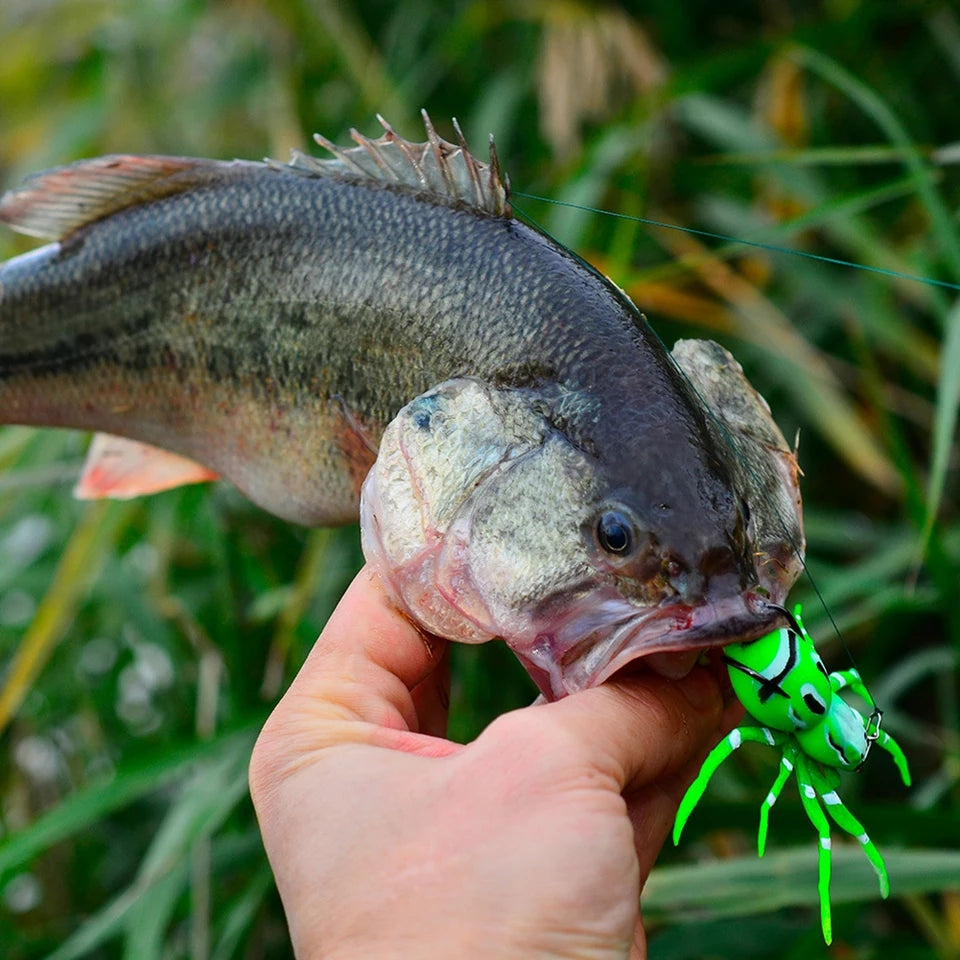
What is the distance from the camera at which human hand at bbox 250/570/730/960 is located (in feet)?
2.01

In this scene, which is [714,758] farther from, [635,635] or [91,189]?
[91,189]

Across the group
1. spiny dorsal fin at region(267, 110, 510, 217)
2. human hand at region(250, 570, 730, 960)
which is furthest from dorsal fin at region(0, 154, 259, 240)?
human hand at region(250, 570, 730, 960)

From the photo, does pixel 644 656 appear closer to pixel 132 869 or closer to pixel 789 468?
pixel 789 468

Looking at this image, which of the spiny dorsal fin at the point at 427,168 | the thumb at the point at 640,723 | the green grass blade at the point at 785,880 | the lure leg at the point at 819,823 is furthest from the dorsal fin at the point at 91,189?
the green grass blade at the point at 785,880

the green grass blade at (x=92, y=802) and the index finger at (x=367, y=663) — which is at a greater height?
the index finger at (x=367, y=663)

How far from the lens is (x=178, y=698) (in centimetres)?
183

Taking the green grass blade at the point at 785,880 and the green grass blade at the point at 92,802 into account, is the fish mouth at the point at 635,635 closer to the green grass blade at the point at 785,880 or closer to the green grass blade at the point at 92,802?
the green grass blade at the point at 785,880

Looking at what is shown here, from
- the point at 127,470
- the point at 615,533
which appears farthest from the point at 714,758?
the point at 127,470

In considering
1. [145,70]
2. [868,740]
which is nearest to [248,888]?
[868,740]

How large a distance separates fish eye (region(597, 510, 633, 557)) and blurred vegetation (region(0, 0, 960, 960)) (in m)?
0.48

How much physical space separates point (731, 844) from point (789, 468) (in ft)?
2.87

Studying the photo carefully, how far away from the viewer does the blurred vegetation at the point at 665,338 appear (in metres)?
1.29

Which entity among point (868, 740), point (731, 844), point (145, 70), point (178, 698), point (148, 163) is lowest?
point (731, 844)

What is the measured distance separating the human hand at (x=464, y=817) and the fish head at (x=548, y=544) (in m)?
0.05
